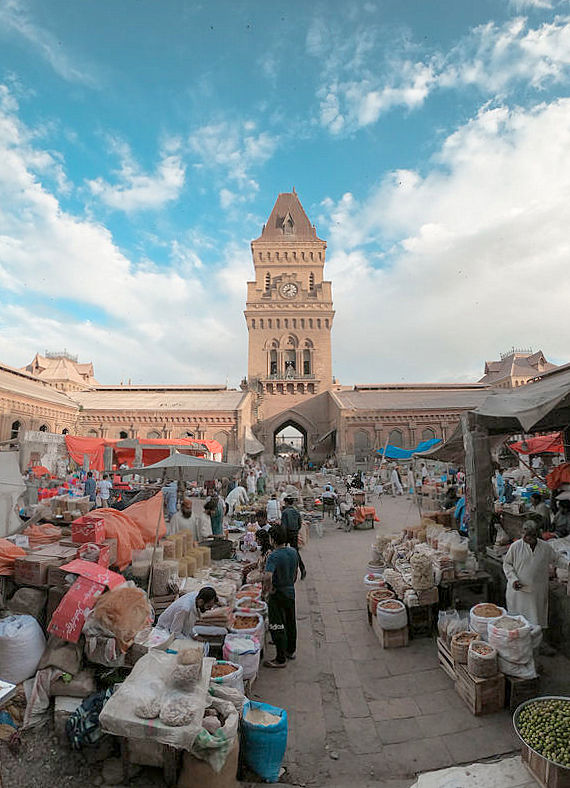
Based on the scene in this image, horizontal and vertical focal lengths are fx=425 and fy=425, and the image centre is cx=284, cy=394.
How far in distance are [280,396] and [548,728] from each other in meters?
32.2

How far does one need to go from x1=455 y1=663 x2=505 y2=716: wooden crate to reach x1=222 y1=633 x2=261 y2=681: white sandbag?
2.06 m

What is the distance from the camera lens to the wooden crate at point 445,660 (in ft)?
14.7

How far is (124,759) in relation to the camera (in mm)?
3139

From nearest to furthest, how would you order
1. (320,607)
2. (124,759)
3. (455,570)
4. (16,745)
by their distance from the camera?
(124,759) → (16,745) → (455,570) → (320,607)

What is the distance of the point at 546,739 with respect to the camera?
2926mm

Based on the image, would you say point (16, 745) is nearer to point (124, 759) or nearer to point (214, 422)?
point (124, 759)

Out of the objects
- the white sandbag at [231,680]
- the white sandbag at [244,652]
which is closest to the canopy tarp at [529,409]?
the white sandbag at [244,652]

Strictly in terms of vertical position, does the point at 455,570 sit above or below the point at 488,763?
above

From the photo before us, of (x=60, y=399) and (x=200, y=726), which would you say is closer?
(x=200, y=726)

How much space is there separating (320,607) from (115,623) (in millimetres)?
3825

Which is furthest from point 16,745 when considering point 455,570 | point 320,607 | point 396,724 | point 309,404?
point 309,404

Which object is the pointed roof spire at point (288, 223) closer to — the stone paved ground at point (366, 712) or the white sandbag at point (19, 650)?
the stone paved ground at point (366, 712)

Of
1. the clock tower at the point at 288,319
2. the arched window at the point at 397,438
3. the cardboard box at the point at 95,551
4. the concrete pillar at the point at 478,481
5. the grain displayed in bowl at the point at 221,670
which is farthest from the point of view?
the clock tower at the point at 288,319

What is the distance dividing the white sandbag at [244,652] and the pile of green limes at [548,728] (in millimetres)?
2390
